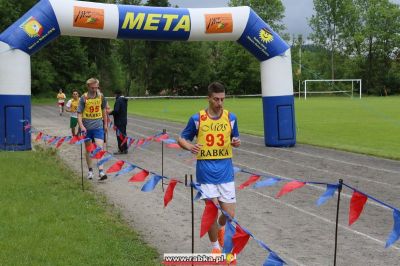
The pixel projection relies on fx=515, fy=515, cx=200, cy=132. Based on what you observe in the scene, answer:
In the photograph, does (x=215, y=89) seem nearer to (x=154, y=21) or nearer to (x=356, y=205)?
(x=356, y=205)

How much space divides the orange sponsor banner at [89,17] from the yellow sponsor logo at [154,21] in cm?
64

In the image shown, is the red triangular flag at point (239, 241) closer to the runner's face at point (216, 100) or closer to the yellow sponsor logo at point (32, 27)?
the runner's face at point (216, 100)

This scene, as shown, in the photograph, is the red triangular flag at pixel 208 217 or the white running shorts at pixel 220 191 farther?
the white running shorts at pixel 220 191

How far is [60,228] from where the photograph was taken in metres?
6.22

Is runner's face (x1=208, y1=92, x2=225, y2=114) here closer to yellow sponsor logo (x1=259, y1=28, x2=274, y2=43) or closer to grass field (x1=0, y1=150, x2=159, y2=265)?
grass field (x1=0, y1=150, x2=159, y2=265)

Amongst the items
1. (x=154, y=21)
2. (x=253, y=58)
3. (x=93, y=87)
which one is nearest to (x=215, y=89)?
(x=93, y=87)

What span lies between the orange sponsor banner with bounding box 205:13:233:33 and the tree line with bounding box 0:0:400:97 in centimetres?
5060

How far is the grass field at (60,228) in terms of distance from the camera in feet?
17.1

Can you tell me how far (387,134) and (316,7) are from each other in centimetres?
6436

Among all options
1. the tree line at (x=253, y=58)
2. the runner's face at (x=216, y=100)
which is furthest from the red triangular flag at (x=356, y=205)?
the tree line at (x=253, y=58)

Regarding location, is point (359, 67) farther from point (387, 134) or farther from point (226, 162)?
point (226, 162)

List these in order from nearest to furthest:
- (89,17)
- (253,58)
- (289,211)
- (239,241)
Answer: (239,241), (289,211), (89,17), (253,58)

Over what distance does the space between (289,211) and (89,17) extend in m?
8.61

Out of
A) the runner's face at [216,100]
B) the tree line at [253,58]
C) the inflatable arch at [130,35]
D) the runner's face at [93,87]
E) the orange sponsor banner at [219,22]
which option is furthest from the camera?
the tree line at [253,58]
